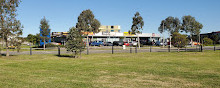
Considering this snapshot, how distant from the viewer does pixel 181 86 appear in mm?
7195

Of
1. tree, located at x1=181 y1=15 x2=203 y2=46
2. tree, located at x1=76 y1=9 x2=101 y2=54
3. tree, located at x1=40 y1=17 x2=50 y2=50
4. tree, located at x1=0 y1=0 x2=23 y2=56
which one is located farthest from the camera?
tree, located at x1=181 y1=15 x2=203 y2=46

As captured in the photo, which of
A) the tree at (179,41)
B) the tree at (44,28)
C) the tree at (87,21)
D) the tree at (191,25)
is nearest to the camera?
the tree at (179,41)

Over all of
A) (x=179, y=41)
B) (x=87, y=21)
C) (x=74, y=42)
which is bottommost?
(x=74, y=42)

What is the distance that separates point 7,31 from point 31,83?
13711 millimetres

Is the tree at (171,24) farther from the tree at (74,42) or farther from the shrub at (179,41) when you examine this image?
the tree at (74,42)

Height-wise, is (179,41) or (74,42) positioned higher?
(179,41)

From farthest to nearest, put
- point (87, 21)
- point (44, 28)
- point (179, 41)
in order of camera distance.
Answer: point (87, 21) → point (44, 28) → point (179, 41)

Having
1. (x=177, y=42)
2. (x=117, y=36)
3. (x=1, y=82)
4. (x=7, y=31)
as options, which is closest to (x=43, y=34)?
(x=7, y=31)

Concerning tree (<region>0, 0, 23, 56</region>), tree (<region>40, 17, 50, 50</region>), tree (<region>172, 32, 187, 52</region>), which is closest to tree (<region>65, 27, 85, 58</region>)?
tree (<region>0, 0, 23, 56</region>)

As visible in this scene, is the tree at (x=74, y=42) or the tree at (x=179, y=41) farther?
the tree at (x=179, y=41)

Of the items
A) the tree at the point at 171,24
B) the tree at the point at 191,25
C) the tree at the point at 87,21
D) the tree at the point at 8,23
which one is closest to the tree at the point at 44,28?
the tree at the point at 87,21

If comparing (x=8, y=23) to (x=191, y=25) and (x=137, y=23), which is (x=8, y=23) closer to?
(x=137, y=23)

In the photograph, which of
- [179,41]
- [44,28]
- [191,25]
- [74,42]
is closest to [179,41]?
[179,41]

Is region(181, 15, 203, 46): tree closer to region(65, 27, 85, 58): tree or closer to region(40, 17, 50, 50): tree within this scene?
region(40, 17, 50, 50): tree
